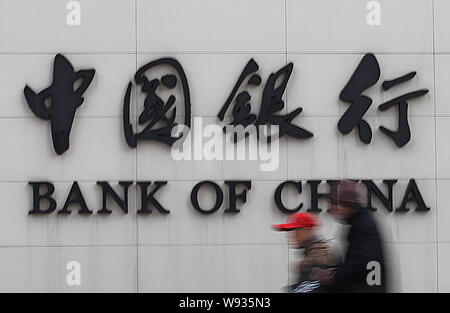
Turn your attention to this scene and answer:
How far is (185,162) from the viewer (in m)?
9.38

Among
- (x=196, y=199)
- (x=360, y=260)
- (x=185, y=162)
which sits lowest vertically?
(x=360, y=260)

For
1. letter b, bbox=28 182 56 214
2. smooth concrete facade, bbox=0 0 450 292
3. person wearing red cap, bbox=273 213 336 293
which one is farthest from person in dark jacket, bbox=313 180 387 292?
letter b, bbox=28 182 56 214

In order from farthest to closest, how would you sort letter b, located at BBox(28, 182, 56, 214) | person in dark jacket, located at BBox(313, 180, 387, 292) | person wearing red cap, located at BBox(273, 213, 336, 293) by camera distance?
Result: letter b, located at BBox(28, 182, 56, 214)
person wearing red cap, located at BBox(273, 213, 336, 293)
person in dark jacket, located at BBox(313, 180, 387, 292)

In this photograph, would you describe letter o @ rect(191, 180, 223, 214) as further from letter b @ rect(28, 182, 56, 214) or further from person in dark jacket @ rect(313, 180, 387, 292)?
person in dark jacket @ rect(313, 180, 387, 292)

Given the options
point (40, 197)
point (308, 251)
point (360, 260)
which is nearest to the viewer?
point (360, 260)

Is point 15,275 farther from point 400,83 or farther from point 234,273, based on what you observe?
point 400,83

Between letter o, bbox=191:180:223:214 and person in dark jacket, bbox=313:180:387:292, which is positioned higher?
letter o, bbox=191:180:223:214

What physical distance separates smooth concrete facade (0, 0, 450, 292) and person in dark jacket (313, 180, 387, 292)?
3.21 meters

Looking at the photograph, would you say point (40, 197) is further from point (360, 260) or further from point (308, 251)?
point (360, 260)

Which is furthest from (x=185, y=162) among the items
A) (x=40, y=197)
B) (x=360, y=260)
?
(x=360, y=260)

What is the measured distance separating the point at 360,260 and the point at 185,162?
12.4 ft

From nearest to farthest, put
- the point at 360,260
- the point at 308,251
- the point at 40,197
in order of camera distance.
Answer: the point at 360,260
the point at 308,251
the point at 40,197

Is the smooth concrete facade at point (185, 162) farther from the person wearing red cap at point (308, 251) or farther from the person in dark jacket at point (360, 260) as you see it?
the person in dark jacket at point (360, 260)

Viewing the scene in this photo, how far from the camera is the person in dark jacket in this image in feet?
19.4
